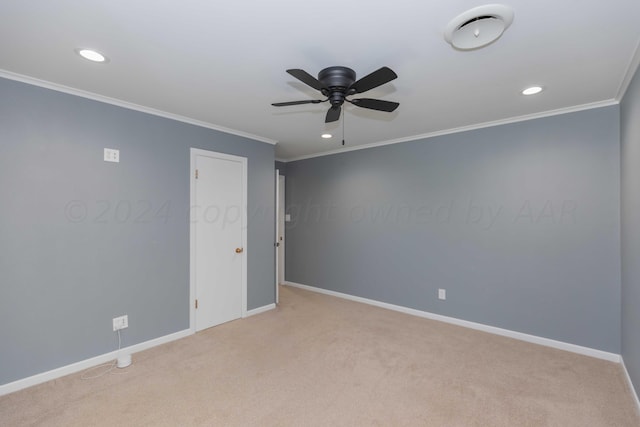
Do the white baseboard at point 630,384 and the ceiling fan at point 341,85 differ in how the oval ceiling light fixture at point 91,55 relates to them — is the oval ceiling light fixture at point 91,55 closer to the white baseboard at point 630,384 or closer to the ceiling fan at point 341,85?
the ceiling fan at point 341,85

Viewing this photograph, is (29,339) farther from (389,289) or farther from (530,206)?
(530,206)

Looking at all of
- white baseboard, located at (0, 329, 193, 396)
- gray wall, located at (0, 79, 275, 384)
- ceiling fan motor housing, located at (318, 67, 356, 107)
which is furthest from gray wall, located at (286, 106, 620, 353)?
white baseboard, located at (0, 329, 193, 396)

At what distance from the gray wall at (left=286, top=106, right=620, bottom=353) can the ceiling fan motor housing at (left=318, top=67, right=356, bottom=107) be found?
2.36m

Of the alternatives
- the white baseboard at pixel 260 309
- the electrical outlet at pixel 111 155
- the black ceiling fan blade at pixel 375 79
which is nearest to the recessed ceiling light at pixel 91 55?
the electrical outlet at pixel 111 155

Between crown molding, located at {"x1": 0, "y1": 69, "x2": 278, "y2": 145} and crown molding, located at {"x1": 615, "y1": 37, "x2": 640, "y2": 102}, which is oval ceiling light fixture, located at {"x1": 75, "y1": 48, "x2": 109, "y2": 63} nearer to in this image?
crown molding, located at {"x1": 0, "y1": 69, "x2": 278, "y2": 145}

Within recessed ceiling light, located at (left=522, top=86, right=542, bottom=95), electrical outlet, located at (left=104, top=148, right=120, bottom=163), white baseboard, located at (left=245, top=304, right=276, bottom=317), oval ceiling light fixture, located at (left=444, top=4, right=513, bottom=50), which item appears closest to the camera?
oval ceiling light fixture, located at (left=444, top=4, right=513, bottom=50)

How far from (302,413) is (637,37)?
3.25m

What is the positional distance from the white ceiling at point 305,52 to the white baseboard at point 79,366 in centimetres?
242

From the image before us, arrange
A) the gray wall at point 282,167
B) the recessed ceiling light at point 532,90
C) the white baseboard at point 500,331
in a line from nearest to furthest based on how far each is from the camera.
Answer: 1. the recessed ceiling light at point 532,90
2. the white baseboard at point 500,331
3. the gray wall at point 282,167

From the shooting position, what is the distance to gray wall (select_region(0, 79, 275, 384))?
2432 millimetres

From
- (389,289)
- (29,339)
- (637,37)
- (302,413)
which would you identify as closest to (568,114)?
(637,37)

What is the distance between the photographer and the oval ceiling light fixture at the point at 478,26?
159 centimetres

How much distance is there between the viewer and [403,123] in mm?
3646

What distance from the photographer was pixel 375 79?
187 cm
